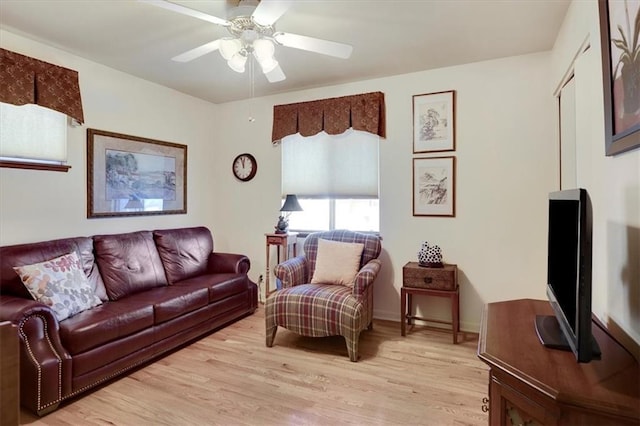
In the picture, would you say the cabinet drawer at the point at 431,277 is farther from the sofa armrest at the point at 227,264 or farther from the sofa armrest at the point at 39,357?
the sofa armrest at the point at 39,357

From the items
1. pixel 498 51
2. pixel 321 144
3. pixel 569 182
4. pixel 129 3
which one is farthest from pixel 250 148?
pixel 569 182

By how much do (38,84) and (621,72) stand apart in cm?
369

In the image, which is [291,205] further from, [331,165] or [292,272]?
[292,272]

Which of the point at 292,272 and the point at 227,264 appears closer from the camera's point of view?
the point at 292,272

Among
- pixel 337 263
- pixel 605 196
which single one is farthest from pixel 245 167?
pixel 605 196

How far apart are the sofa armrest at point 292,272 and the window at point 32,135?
2.07 m

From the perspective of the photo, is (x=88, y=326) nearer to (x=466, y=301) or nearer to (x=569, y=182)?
(x=466, y=301)

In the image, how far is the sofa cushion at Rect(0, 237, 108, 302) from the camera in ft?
7.75

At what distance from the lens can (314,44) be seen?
2.24 metres

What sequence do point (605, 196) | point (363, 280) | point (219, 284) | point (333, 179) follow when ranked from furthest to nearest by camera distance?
1. point (333, 179)
2. point (219, 284)
3. point (363, 280)
4. point (605, 196)

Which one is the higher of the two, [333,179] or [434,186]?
[333,179]

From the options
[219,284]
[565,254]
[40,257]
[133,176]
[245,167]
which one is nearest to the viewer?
[565,254]

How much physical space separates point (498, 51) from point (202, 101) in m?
3.36

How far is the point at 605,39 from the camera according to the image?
1413 mm
